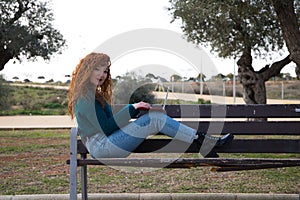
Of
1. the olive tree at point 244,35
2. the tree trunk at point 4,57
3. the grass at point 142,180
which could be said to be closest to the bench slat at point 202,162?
the grass at point 142,180

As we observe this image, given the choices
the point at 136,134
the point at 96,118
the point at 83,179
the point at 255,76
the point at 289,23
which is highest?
the point at 289,23

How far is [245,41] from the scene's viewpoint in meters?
15.5

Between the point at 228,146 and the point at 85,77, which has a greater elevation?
the point at 85,77

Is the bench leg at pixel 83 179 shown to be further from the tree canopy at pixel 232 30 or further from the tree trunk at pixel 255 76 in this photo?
the tree trunk at pixel 255 76

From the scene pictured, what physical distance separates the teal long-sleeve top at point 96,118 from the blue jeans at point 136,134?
6 cm

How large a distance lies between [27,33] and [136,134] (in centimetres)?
1120

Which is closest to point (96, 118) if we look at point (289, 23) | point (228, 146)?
point (228, 146)

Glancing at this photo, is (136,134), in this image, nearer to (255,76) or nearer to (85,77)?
(85,77)

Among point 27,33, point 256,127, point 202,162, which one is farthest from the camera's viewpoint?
point 27,33

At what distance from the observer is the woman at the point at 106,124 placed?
385cm

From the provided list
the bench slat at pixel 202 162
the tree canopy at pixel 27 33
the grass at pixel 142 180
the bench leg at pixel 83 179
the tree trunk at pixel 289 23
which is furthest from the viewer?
the tree canopy at pixel 27 33

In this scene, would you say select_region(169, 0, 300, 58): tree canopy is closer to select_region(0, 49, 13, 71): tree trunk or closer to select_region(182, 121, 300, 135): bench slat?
select_region(0, 49, 13, 71): tree trunk

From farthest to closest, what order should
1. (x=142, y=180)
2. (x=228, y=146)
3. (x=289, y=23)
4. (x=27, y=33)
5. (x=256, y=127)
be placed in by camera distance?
(x=27, y=33), (x=289, y=23), (x=142, y=180), (x=256, y=127), (x=228, y=146)

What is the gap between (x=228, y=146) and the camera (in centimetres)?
397
